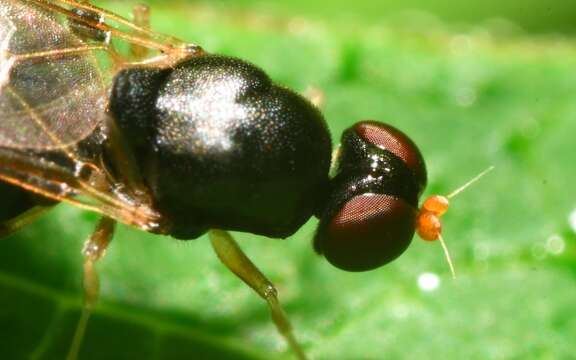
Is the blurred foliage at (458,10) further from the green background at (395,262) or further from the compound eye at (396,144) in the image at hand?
the compound eye at (396,144)

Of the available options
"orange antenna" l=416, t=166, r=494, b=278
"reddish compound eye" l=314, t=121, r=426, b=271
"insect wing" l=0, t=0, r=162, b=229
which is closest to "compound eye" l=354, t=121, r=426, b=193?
"reddish compound eye" l=314, t=121, r=426, b=271

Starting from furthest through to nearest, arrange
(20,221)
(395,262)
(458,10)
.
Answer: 1. (458,10)
2. (395,262)
3. (20,221)

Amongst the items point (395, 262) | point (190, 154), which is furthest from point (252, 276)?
point (395, 262)

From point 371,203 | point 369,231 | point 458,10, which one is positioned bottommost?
point 458,10

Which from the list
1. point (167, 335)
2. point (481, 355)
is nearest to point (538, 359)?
point (481, 355)

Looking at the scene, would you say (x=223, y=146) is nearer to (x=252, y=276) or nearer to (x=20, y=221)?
(x=252, y=276)

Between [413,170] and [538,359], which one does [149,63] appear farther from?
[538,359]
